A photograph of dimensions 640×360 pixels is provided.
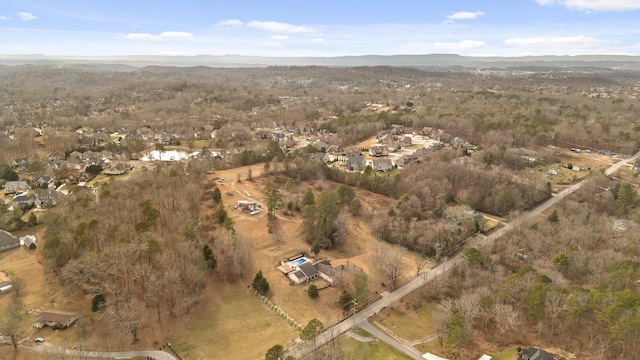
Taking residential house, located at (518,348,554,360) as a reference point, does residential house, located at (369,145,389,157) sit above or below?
above

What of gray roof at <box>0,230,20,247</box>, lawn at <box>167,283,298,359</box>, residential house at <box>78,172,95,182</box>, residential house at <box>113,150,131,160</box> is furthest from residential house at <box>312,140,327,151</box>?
gray roof at <box>0,230,20,247</box>

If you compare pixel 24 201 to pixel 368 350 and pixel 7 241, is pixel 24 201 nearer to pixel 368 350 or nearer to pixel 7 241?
pixel 7 241

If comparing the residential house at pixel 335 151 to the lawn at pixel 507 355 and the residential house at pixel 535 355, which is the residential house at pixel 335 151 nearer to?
the lawn at pixel 507 355

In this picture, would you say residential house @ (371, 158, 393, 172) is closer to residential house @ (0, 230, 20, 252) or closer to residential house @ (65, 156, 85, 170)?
residential house @ (0, 230, 20, 252)

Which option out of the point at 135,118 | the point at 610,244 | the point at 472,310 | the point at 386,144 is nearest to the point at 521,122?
the point at 386,144

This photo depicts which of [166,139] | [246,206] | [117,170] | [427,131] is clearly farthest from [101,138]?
[427,131]
